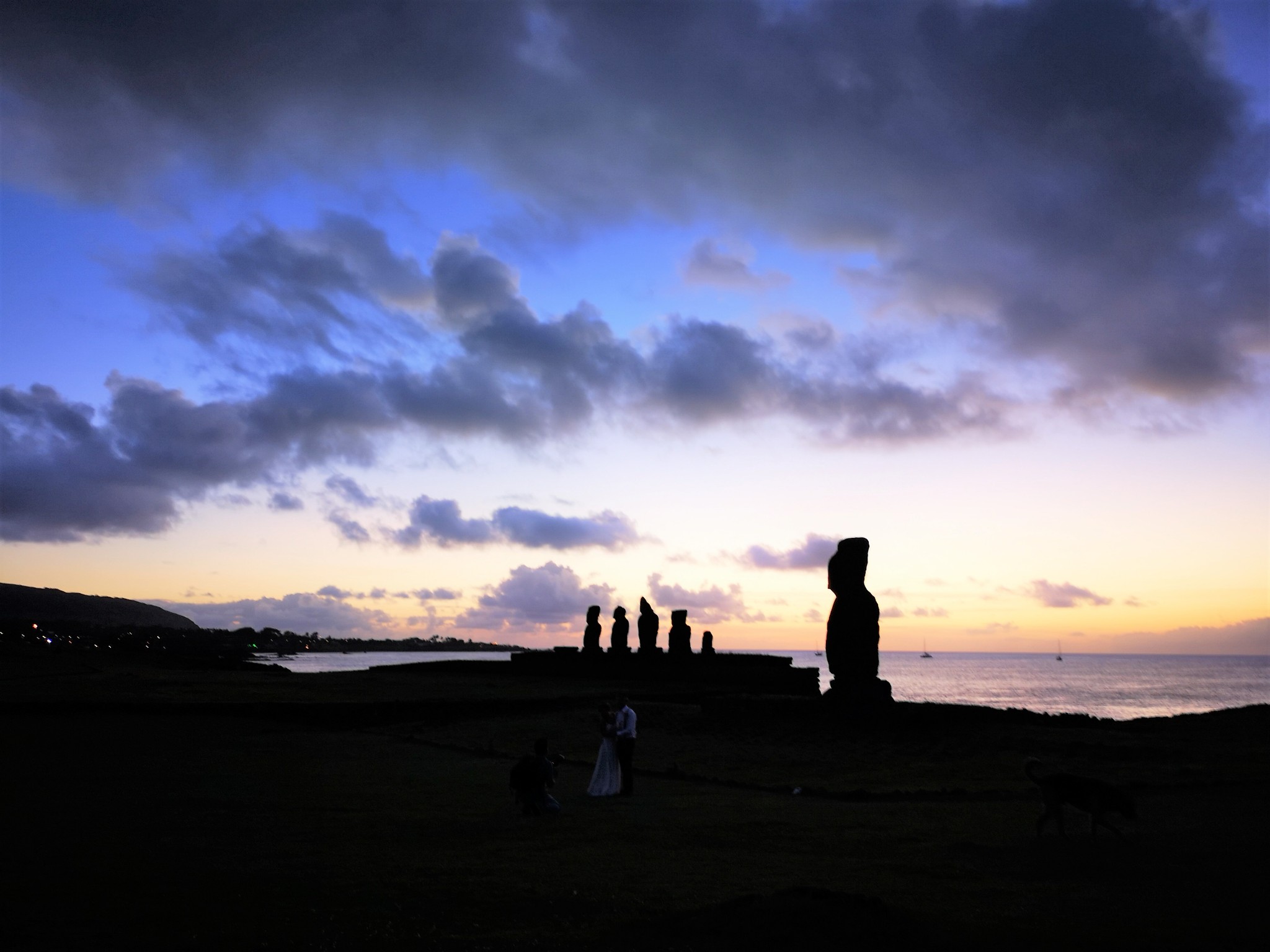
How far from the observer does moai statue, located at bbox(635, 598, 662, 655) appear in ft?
135

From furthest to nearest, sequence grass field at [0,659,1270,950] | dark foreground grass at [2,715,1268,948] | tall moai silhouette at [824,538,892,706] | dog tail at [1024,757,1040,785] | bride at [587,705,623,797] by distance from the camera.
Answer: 1. tall moai silhouette at [824,538,892,706]
2. bride at [587,705,623,797]
3. dog tail at [1024,757,1040,785]
4. dark foreground grass at [2,715,1268,948]
5. grass field at [0,659,1270,950]

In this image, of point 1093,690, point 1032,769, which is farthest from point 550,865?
point 1093,690

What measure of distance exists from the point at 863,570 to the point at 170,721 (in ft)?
58.3

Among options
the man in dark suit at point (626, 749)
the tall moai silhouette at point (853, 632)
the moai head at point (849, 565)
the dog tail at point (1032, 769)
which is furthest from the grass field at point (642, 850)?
the moai head at point (849, 565)

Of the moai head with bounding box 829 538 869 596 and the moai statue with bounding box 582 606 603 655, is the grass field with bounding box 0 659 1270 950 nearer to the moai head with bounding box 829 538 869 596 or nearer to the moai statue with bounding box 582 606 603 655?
the moai head with bounding box 829 538 869 596

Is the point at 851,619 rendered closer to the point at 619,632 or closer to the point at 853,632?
the point at 853,632

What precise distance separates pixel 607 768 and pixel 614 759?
16cm

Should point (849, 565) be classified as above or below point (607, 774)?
above

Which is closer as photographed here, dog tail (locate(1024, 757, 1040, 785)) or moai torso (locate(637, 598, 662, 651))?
dog tail (locate(1024, 757, 1040, 785))

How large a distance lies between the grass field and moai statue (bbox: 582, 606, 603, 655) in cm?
2474

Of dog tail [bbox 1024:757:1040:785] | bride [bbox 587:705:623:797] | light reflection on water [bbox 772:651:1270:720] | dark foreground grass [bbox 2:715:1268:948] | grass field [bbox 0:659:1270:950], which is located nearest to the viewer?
grass field [bbox 0:659:1270:950]

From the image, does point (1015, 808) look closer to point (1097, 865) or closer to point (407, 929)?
point (1097, 865)

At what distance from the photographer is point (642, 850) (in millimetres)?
8906

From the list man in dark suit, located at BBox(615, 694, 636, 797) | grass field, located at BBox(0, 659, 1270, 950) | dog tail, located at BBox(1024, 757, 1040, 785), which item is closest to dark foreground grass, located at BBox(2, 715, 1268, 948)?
grass field, located at BBox(0, 659, 1270, 950)
